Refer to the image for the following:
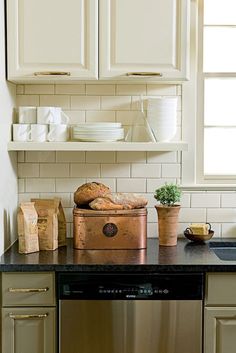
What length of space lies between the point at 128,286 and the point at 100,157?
2.88 ft

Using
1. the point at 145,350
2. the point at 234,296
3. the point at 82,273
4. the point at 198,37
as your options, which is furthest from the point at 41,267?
the point at 198,37

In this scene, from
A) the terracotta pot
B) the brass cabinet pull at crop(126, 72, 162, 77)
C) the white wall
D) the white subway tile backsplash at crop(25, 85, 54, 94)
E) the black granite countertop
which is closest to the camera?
the black granite countertop

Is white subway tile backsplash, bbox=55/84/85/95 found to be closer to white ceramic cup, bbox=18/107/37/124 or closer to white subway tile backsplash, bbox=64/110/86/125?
white subway tile backsplash, bbox=64/110/86/125

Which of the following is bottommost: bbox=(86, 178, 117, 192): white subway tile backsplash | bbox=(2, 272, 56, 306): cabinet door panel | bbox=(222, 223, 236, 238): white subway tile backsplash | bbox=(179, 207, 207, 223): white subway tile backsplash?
bbox=(2, 272, 56, 306): cabinet door panel

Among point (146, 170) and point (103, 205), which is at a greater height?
point (146, 170)

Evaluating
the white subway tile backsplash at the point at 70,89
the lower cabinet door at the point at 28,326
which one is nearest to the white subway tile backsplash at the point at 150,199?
the white subway tile backsplash at the point at 70,89

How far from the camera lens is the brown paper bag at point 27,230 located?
272cm

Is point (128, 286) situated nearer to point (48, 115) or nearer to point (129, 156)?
point (129, 156)

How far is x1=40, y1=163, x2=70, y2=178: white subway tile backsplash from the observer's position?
3.12 m

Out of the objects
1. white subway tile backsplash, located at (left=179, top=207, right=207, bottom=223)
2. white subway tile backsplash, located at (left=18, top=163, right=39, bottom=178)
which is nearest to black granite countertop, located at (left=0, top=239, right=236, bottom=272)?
white subway tile backsplash, located at (left=179, top=207, right=207, bottom=223)

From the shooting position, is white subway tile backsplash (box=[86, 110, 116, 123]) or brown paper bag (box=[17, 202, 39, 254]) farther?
white subway tile backsplash (box=[86, 110, 116, 123])

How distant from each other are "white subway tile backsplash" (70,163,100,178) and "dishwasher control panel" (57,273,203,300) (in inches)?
30.3

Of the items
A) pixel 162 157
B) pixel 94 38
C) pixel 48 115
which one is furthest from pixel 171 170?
pixel 94 38

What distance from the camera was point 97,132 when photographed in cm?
286
